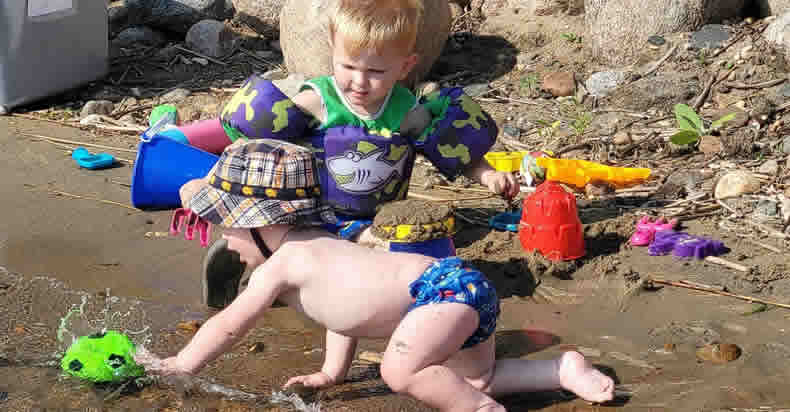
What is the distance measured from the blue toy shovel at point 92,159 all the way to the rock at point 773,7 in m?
4.00

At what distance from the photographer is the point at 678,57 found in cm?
563

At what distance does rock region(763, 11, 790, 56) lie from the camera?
5.20 metres

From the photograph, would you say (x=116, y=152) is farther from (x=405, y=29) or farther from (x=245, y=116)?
(x=405, y=29)

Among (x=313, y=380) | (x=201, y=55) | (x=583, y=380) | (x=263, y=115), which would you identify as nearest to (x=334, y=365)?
(x=313, y=380)

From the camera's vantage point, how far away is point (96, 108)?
6.20 metres

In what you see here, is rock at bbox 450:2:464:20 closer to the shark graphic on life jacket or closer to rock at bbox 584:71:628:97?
rock at bbox 584:71:628:97

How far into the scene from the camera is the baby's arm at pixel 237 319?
2650 mm

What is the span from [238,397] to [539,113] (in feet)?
10.4

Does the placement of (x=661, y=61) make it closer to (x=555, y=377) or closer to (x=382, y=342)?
(x=382, y=342)

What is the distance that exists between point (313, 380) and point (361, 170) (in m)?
0.84

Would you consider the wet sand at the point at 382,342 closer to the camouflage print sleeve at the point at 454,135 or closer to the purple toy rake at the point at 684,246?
the purple toy rake at the point at 684,246

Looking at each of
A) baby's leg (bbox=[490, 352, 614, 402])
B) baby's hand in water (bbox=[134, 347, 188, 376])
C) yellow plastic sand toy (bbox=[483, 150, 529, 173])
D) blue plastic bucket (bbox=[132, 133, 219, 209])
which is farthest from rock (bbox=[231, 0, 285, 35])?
baby's leg (bbox=[490, 352, 614, 402])

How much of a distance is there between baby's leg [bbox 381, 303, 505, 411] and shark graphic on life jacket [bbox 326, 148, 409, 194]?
3.13 feet

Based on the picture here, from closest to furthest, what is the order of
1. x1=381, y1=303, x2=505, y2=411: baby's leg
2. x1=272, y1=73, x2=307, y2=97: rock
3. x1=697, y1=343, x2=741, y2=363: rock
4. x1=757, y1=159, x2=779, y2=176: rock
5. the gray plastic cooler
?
x1=381, y1=303, x2=505, y2=411: baby's leg, x1=697, y1=343, x2=741, y2=363: rock, x1=757, y1=159, x2=779, y2=176: rock, x1=272, y1=73, x2=307, y2=97: rock, the gray plastic cooler
